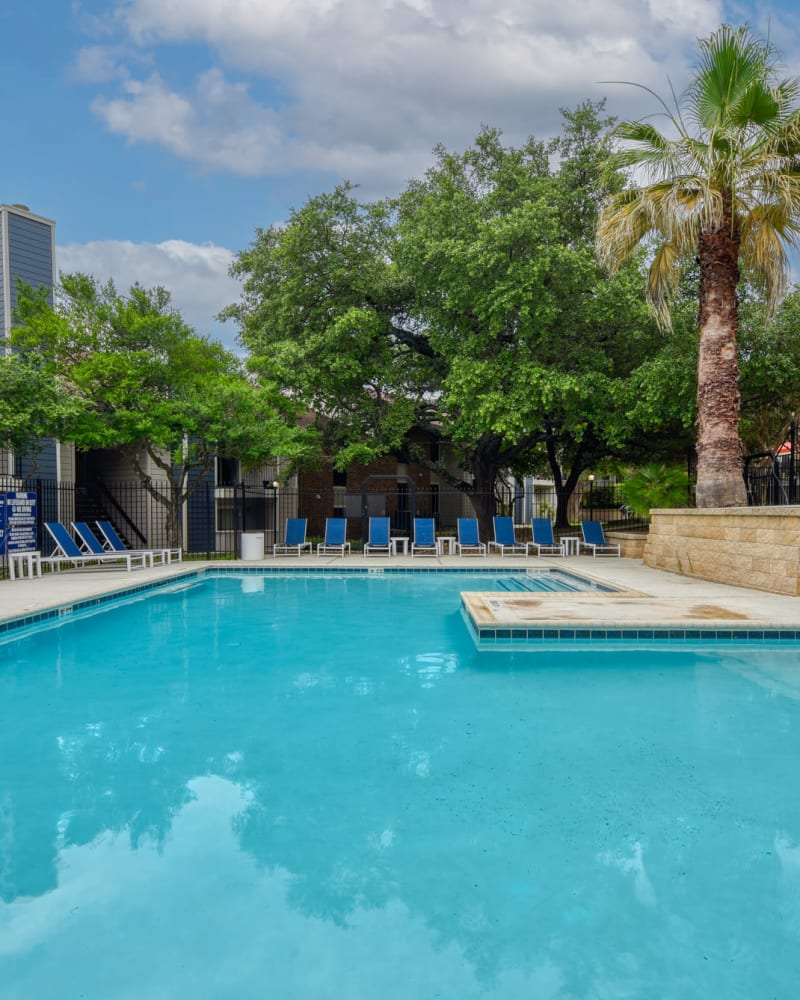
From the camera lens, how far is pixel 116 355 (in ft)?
50.6

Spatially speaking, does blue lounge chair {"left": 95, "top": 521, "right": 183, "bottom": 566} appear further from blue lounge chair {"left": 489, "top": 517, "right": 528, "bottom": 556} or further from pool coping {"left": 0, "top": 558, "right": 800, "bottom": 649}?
blue lounge chair {"left": 489, "top": 517, "right": 528, "bottom": 556}

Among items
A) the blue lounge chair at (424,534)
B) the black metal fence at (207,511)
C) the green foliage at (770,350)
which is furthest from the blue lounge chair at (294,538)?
the green foliage at (770,350)

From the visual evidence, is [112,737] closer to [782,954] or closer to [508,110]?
[782,954]

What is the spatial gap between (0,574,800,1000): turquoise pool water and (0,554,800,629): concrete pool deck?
80 cm

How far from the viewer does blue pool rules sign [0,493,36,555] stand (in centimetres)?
1331

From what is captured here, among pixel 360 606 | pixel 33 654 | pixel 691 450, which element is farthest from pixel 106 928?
pixel 691 450

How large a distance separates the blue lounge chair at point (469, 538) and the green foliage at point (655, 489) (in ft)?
12.9

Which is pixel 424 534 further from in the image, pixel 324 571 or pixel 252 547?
pixel 252 547

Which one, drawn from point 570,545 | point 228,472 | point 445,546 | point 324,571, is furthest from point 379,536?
point 228,472

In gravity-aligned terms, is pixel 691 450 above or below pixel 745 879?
above

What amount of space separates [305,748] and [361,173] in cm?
1872

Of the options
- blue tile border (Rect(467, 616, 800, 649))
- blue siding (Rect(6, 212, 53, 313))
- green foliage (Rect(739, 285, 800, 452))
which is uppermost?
blue siding (Rect(6, 212, 53, 313))

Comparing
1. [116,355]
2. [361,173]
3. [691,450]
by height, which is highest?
[361,173]

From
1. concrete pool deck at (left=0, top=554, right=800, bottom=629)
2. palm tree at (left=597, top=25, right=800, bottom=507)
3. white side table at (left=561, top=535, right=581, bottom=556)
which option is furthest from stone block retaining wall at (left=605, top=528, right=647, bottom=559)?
palm tree at (left=597, top=25, right=800, bottom=507)
